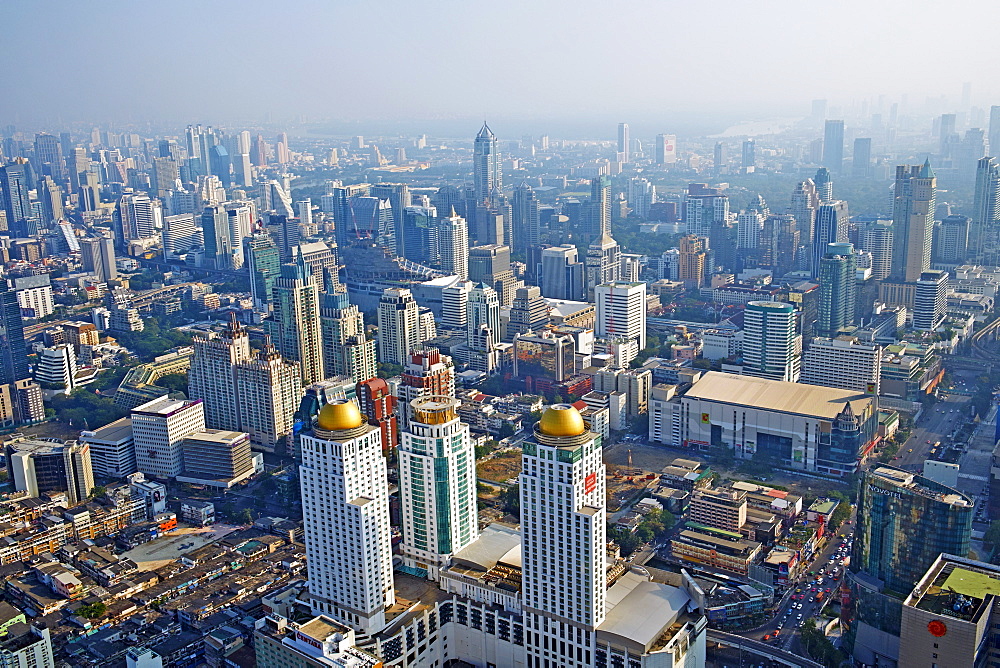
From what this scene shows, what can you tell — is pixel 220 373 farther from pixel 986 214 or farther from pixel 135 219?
pixel 986 214

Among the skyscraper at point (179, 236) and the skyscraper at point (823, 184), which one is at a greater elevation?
the skyscraper at point (823, 184)

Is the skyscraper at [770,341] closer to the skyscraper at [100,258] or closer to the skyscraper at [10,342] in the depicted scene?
the skyscraper at [10,342]

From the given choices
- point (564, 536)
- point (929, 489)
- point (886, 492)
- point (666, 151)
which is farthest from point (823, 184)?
point (564, 536)

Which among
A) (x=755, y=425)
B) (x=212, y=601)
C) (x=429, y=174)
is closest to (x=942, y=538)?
(x=755, y=425)

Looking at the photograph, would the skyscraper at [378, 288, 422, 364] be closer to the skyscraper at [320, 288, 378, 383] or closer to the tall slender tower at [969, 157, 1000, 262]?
the skyscraper at [320, 288, 378, 383]

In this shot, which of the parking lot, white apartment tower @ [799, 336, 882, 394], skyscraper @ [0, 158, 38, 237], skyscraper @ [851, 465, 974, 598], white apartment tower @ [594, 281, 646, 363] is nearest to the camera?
skyscraper @ [851, 465, 974, 598]

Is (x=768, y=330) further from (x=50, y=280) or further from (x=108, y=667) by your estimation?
(x=50, y=280)

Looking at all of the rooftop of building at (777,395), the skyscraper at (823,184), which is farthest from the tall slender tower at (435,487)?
the skyscraper at (823,184)

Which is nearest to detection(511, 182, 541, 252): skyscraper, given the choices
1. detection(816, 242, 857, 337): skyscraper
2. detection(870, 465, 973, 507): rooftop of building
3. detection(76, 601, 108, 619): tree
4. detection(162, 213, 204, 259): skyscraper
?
detection(162, 213, 204, 259): skyscraper
